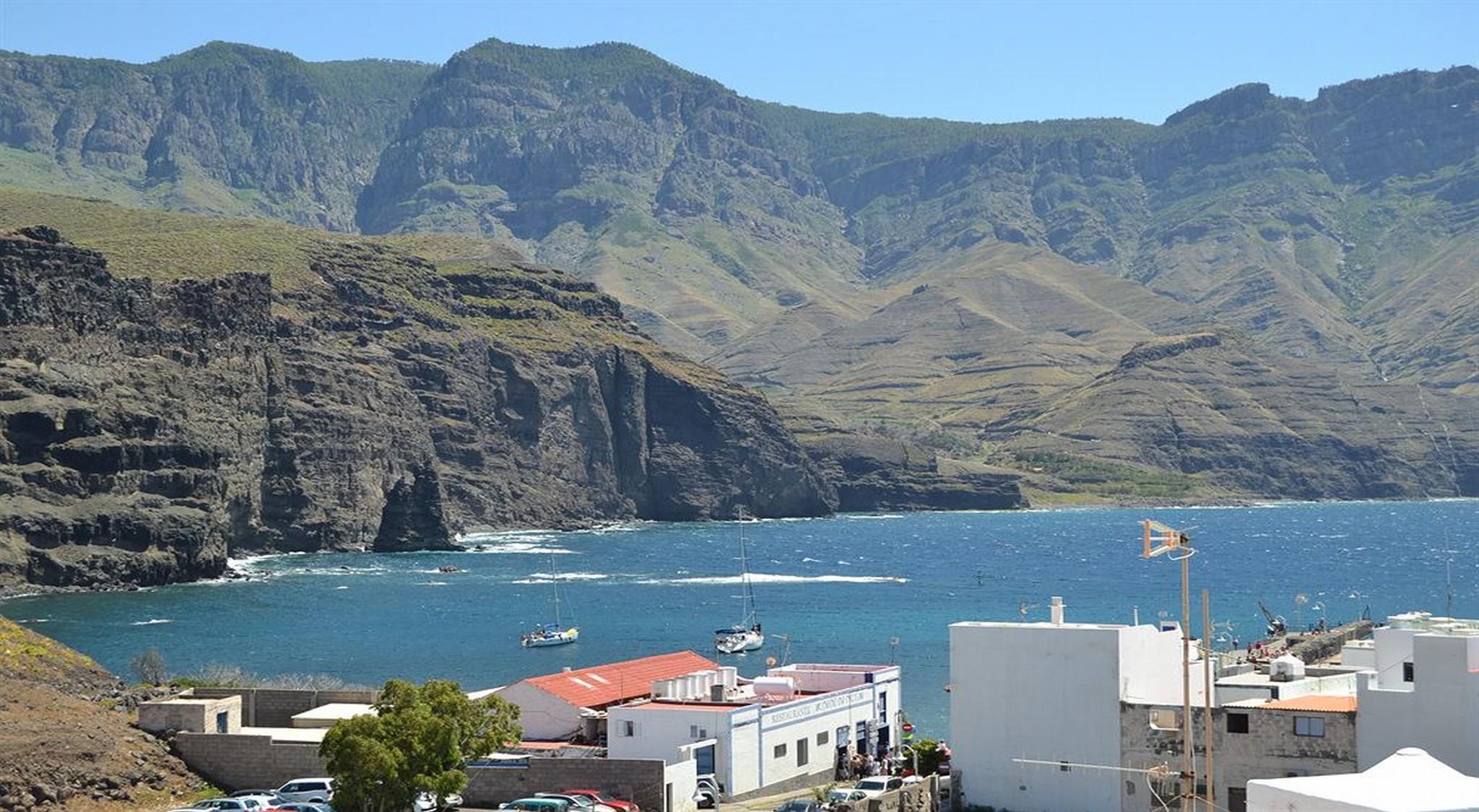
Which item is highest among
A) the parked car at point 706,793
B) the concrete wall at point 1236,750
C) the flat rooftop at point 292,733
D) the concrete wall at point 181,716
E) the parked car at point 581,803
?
the concrete wall at point 1236,750

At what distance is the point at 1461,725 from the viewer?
40.0 meters

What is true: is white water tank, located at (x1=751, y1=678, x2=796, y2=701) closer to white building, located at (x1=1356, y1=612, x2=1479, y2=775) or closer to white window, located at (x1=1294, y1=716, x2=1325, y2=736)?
white window, located at (x1=1294, y1=716, x2=1325, y2=736)

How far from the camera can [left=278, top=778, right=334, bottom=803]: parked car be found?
50062 millimetres

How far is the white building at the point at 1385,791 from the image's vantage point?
30.7 meters

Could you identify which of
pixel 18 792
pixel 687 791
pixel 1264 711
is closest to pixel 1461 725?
pixel 1264 711

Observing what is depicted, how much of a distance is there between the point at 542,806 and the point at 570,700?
37.0 feet

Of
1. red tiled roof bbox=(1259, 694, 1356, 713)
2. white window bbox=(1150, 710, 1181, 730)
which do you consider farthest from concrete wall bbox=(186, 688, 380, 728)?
red tiled roof bbox=(1259, 694, 1356, 713)

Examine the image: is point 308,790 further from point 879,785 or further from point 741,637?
point 741,637

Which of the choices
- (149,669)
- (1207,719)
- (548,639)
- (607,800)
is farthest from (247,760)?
(548,639)

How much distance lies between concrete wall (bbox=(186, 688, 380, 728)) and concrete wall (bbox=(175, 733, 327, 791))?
21.1ft

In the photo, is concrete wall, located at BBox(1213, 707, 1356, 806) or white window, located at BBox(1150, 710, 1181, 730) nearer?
concrete wall, located at BBox(1213, 707, 1356, 806)

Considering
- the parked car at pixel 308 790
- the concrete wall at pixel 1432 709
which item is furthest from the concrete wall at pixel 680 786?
the concrete wall at pixel 1432 709

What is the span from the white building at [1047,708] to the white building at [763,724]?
8971mm

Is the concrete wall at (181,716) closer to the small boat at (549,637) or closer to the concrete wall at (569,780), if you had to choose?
the concrete wall at (569,780)
